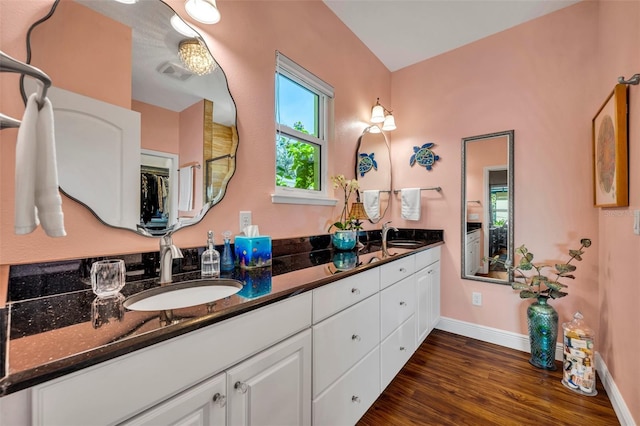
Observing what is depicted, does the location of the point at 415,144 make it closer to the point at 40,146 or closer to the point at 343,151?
the point at 343,151

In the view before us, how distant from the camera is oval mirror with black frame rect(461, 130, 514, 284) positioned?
89.2 inches

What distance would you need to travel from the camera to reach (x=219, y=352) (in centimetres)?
76

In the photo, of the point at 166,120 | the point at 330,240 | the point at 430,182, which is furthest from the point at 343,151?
the point at 166,120

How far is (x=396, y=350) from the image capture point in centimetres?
172

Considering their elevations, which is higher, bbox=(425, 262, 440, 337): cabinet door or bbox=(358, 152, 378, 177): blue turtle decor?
bbox=(358, 152, 378, 177): blue turtle decor

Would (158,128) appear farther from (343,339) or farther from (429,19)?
(429,19)

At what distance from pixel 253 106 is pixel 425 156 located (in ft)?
6.05

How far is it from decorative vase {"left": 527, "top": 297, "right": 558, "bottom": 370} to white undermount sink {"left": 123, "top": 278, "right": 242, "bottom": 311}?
6.94ft

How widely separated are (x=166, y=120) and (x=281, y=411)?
49.9 inches

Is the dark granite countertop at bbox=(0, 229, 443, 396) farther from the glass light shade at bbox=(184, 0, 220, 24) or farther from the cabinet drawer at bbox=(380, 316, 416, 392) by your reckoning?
the glass light shade at bbox=(184, 0, 220, 24)

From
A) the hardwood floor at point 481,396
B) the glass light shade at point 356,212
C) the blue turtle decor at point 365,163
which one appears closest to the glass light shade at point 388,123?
the blue turtle decor at point 365,163

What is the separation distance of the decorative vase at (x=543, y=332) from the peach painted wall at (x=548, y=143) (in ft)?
0.87

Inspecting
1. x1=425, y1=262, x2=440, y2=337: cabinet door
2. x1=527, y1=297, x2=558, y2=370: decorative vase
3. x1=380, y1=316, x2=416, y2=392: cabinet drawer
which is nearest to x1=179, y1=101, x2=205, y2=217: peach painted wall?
x1=380, y1=316, x2=416, y2=392: cabinet drawer

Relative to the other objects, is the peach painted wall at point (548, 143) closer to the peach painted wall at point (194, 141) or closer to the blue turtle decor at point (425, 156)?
the blue turtle decor at point (425, 156)
